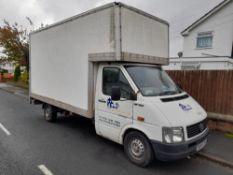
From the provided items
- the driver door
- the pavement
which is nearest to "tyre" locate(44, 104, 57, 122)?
the driver door

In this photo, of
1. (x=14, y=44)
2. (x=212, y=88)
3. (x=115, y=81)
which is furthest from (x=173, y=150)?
(x=14, y=44)

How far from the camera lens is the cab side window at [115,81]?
396 cm

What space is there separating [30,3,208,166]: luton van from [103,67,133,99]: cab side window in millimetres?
21

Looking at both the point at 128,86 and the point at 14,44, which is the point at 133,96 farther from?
the point at 14,44

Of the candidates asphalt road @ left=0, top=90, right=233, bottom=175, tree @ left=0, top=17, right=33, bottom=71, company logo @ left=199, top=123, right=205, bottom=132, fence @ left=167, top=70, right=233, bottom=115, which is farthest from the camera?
tree @ left=0, top=17, right=33, bottom=71

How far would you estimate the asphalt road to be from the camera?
12.1 feet

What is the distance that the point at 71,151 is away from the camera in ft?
14.8

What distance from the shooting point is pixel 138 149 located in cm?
389

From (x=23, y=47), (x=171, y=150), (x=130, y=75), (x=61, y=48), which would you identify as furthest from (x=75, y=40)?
(x=23, y=47)

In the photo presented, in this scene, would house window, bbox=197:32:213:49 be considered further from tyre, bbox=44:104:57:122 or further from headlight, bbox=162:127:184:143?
headlight, bbox=162:127:184:143

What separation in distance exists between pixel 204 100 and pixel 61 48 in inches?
194

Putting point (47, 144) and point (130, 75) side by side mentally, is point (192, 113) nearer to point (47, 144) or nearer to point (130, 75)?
point (130, 75)

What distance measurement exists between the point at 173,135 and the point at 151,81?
1.33 m

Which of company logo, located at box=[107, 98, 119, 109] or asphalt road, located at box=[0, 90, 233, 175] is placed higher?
company logo, located at box=[107, 98, 119, 109]
